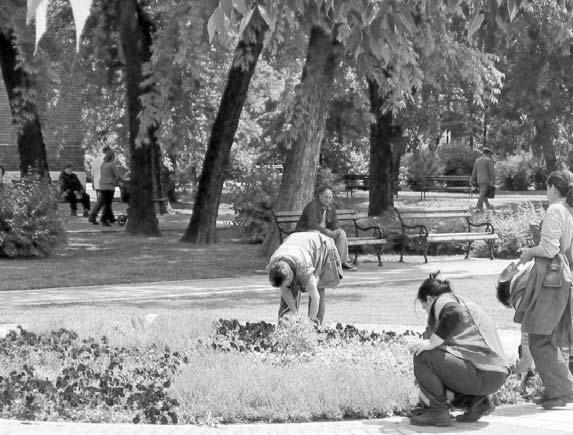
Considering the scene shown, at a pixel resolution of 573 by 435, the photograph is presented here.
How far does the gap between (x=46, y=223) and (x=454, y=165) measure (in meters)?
37.1

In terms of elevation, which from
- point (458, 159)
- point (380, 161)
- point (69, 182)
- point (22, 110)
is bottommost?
point (69, 182)

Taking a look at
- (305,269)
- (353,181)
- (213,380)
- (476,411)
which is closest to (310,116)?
(305,269)

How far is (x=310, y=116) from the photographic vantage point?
60.0ft

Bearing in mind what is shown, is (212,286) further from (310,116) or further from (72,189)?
(72,189)

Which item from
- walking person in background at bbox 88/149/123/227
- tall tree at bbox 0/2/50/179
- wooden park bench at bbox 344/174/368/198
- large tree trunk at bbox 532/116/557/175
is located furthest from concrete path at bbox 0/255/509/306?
wooden park bench at bbox 344/174/368/198

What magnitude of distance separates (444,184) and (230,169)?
11886 millimetres

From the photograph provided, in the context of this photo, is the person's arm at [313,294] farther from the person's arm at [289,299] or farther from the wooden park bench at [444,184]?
the wooden park bench at [444,184]

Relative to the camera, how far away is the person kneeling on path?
945 cm

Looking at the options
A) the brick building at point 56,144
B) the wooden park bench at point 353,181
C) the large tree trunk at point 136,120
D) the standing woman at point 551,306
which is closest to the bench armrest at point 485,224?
the large tree trunk at point 136,120

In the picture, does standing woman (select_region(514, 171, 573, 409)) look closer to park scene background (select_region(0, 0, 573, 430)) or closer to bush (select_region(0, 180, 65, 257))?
park scene background (select_region(0, 0, 573, 430))

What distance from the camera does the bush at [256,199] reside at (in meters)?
23.8

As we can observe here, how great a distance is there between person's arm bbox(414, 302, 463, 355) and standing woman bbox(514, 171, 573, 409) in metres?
1.01

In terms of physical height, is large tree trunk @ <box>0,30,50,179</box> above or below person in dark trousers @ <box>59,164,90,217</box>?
above

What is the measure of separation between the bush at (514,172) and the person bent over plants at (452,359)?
151 ft
